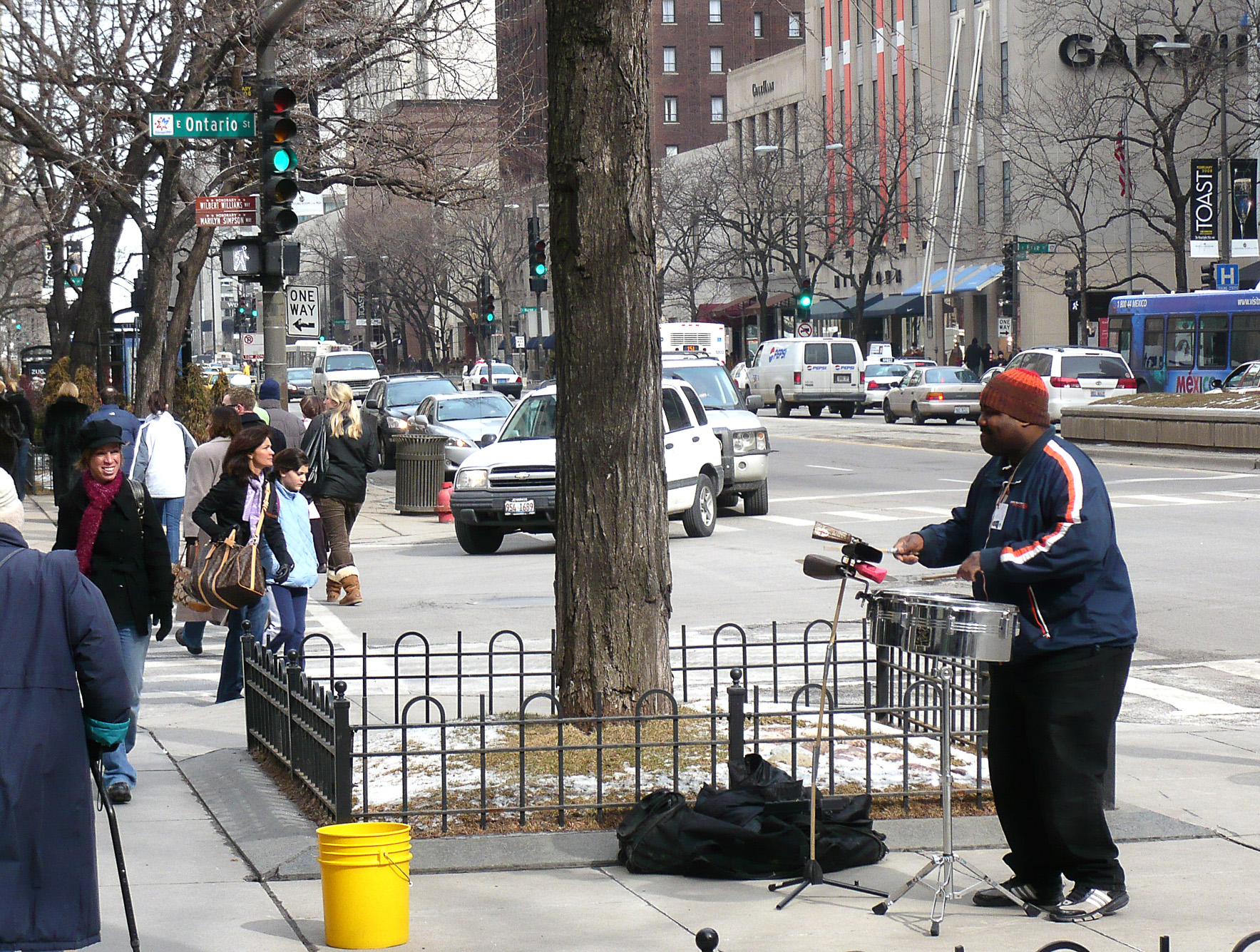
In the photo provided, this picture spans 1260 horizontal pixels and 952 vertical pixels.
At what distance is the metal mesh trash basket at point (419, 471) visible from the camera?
2320 centimetres

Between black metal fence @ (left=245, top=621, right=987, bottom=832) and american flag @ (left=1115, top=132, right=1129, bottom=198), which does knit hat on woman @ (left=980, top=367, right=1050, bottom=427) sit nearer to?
black metal fence @ (left=245, top=621, right=987, bottom=832)

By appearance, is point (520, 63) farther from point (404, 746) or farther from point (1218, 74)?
point (1218, 74)

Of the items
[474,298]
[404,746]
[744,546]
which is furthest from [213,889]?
[474,298]

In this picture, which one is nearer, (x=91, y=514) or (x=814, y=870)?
(x=814, y=870)

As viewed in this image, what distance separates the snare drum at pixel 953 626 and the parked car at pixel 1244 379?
2660 cm

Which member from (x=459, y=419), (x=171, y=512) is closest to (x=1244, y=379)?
(x=459, y=419)

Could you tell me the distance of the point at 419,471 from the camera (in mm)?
23328

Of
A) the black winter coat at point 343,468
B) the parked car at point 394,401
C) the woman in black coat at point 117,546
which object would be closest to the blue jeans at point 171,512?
the black winter coat at point 343,468

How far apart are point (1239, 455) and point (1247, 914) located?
77.5ft

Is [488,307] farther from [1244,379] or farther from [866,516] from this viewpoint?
[866,516]

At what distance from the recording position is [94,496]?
745 centimetres

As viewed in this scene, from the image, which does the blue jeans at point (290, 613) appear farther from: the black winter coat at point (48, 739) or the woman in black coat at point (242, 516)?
the black winter coat at point (48, 739)

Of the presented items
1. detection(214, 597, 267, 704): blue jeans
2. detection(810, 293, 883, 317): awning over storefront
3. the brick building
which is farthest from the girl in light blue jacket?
the brick building

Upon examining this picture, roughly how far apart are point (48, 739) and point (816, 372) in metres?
44.0
